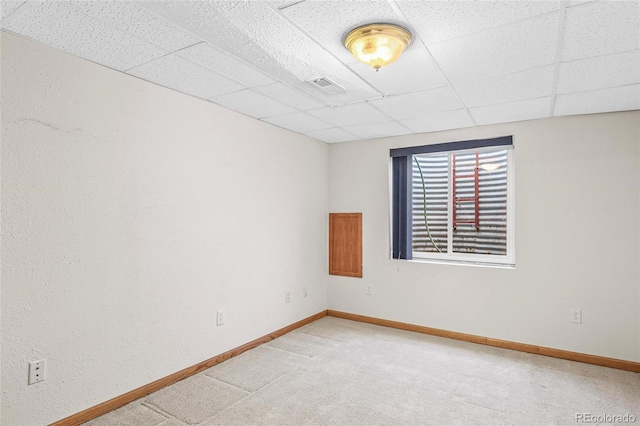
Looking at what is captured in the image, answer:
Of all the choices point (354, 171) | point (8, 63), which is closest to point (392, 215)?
point (354, 171)

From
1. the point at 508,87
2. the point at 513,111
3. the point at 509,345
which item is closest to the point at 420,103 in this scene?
the point at 508,87

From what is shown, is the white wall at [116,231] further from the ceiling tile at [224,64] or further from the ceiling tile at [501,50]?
the ceiling tile at [501,50]

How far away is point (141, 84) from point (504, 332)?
409 centimetres

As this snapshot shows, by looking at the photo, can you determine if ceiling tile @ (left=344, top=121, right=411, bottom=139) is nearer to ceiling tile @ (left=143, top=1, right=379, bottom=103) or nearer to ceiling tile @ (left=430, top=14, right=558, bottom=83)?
ceiling tile @ (left=143, top=1, right=379, bottom=103)

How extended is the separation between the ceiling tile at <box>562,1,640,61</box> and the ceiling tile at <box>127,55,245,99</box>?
2176 millimetres

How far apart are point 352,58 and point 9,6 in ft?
5.95

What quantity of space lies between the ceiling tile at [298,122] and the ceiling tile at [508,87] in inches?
58.0

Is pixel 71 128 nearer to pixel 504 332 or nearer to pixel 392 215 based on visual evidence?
pixel 392 215

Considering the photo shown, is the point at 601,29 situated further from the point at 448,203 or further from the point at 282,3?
the point at 448,203

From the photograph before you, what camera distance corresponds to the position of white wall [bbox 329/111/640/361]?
3.37 m


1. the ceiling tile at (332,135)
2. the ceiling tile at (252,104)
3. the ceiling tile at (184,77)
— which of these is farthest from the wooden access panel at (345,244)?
the ceiling tile at (184,77)

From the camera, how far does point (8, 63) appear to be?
209 centimetres

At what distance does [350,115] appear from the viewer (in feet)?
12.0

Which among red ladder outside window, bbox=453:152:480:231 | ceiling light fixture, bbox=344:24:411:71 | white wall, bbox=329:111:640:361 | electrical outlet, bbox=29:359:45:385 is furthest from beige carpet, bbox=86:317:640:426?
ceiling light fixture, bbox=344:24:411:71
